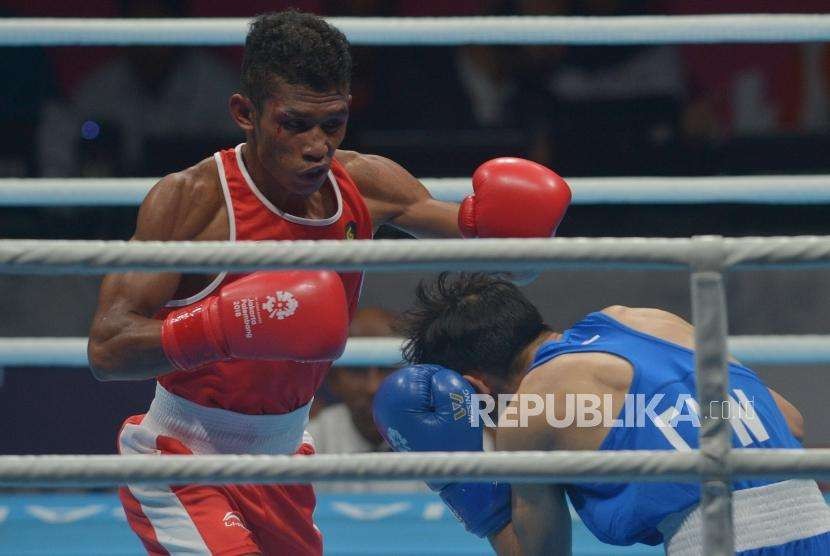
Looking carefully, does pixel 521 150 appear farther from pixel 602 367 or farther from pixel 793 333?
pixel 602 367

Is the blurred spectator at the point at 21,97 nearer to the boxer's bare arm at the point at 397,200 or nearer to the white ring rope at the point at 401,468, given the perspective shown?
the boxer's bare arm at the point at 397,200

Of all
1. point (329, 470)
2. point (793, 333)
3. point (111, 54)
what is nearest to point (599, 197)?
point (793, 333)

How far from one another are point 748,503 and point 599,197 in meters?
1.07

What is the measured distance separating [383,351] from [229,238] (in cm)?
98

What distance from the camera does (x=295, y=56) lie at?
80.0 inches

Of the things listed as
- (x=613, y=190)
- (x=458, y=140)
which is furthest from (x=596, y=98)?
(x=613, y=190)

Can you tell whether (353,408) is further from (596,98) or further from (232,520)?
(596,98)

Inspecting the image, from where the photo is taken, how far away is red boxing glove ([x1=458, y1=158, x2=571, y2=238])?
224 centimetres

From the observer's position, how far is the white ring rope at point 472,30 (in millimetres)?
2777

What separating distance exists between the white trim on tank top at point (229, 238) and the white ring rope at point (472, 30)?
29.1 inches

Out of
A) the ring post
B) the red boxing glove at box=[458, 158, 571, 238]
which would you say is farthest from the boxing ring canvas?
the ring post

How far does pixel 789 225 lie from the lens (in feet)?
14.8

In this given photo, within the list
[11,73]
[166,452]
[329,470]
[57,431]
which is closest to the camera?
[329,470]

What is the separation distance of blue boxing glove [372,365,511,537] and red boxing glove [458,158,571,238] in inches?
11.5
